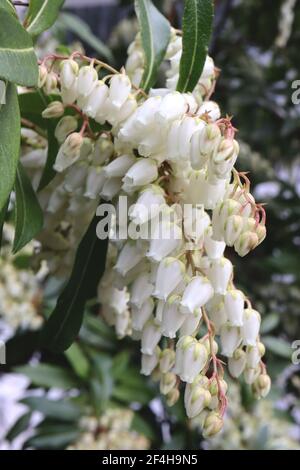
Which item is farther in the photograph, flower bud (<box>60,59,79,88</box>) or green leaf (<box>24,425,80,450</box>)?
green leaf (<box>24,425,80,450</box>)

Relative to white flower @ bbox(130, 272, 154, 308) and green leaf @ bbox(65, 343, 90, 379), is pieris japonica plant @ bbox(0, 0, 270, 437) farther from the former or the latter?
green leaf @ bbox(65, 343, 90, 379)

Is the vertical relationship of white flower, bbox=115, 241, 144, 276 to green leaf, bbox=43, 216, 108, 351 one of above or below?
above

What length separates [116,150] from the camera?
60cm

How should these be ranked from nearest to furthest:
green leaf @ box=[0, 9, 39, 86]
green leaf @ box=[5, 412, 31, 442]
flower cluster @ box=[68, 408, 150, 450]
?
1. green leaf @ box=[0, 9, 39, 86]
2. flower cluster @ box=[68, 408, 150, 450]
3. green leaf @ box=[5, 412, 31, 442]

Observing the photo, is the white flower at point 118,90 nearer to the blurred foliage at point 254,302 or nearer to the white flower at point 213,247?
the white flower at point 213,247

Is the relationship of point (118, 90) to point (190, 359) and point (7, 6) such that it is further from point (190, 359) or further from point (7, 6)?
point (190, 359)

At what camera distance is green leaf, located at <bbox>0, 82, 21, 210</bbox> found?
0.51 metres

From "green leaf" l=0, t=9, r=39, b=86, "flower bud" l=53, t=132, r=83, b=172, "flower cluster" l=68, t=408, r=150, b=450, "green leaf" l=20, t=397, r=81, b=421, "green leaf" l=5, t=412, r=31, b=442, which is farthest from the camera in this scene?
"green leaf" l=5, t=412, r=31, b=442

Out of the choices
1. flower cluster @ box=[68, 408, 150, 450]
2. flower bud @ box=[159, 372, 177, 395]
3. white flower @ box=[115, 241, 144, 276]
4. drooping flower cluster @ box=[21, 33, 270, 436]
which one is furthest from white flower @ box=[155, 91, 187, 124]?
flower cluster @ box=[68, 408, 150, 450]

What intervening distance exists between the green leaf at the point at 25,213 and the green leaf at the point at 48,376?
70 centimetres

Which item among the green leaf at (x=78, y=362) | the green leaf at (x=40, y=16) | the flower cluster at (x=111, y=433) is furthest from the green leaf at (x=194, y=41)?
the green leaf at (x=78, y=362)

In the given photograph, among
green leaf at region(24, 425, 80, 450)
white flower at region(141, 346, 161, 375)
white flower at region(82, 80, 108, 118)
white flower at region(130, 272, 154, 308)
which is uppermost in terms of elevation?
white flower at region(82, 80, 108, 118)

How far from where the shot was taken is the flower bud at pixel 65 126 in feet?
2.01
